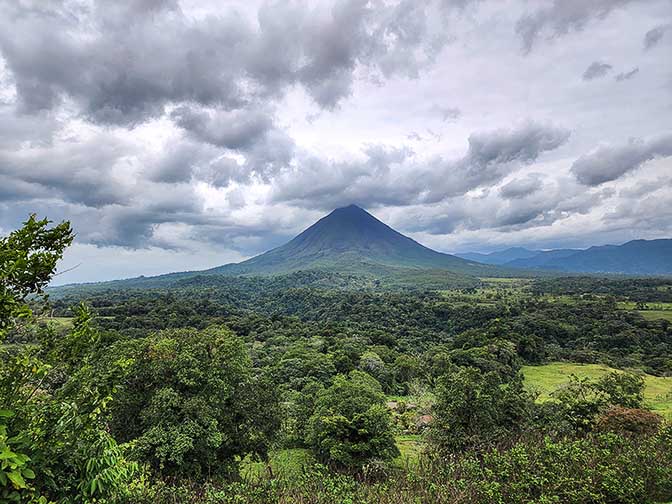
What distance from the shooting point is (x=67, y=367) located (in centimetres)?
324

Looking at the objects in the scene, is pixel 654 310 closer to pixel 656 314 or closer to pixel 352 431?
pixel 656 314

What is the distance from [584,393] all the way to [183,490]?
16.6m

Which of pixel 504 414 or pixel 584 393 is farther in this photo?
pixel 584 393

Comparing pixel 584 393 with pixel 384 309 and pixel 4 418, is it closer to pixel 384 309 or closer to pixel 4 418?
pixel 4 418

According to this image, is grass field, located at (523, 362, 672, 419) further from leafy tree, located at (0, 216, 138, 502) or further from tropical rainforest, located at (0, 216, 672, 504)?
leafy tree, located at (0, 216, 138, 502)

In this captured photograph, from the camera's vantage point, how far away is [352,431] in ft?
45.0

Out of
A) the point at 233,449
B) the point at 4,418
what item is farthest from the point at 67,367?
the point at 233,449

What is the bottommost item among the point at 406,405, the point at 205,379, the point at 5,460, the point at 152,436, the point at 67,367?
the point at 406,405

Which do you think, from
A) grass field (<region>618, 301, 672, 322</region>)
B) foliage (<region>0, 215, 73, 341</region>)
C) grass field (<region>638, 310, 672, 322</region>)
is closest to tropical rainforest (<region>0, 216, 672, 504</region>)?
foliage (<region>0, 215, 73, 341</region>)

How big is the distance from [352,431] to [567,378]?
94.7 feet

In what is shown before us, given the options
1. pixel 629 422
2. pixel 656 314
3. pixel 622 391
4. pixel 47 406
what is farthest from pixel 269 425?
pixel 656 314

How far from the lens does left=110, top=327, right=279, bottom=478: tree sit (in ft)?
29.9

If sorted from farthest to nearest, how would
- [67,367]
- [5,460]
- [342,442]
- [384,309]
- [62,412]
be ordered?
1. [384,309]
2. [342,442]
3. [67,367]
4. [62,412]
5. [5,460]

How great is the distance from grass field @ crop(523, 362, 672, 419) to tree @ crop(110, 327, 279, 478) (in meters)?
20.7
